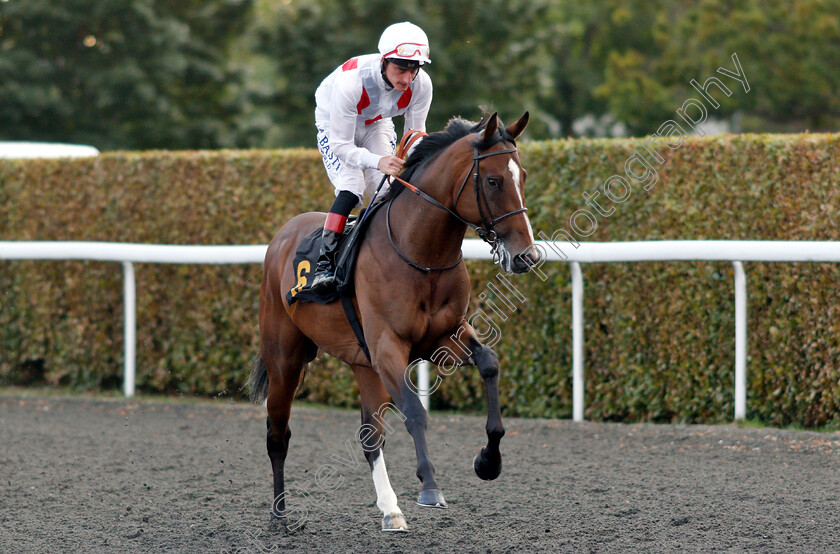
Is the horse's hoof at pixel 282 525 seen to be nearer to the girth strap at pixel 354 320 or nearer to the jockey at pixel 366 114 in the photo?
the girth strap at pixel 354 320

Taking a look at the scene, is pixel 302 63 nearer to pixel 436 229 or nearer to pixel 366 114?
pixel 366 114

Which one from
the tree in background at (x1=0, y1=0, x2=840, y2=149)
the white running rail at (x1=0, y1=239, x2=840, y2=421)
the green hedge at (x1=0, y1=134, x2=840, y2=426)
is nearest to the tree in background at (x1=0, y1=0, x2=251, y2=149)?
the tree in background at (x1=0, y1=0, x2=840, y2=149)

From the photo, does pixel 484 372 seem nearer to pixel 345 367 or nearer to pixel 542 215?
pixel 542 215

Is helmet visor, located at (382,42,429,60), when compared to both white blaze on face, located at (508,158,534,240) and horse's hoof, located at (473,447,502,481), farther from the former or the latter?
horse's hoof, located at (473,447,502,481)

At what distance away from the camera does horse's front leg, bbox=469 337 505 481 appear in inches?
156

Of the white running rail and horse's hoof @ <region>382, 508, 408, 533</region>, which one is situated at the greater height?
the white running rail

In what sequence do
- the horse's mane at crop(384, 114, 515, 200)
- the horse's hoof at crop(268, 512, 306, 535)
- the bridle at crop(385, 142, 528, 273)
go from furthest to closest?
the horse's hoof at crop(268, 512, 306, 535) < the horse's mane at crop(384, 114, 515, 200) < the bridle at crop(385, 142, 528, 273)

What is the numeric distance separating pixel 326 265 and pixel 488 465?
1254 millimetres

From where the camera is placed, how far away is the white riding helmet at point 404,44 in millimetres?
4398

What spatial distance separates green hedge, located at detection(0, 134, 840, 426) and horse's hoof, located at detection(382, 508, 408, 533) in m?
2.99

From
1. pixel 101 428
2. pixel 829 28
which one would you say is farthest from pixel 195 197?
pixel 829 28

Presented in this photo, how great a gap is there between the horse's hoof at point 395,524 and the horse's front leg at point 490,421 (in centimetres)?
56

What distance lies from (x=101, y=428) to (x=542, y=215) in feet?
11.7

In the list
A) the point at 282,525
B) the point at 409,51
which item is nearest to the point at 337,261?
the point at 409,51
